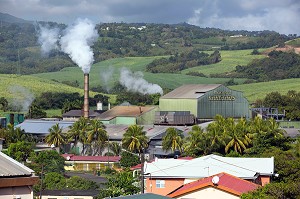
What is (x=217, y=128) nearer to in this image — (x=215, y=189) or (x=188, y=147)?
(x=188, y=147)

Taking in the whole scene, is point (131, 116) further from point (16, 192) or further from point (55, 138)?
point (16, 192)

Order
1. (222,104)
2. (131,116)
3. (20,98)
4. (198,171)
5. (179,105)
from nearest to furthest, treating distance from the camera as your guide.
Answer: (198,171), (131,116), (179,105), (222,104), (20,98)

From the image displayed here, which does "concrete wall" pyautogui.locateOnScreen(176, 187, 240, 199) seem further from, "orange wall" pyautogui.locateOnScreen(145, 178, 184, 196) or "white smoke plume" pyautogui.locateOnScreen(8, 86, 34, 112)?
"white smoke plume" pyautogui.locateOnScreen(8, 86, 34, 112)

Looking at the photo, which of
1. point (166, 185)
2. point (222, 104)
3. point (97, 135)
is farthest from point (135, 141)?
point (166, 185)

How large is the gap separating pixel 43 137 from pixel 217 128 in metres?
36.4

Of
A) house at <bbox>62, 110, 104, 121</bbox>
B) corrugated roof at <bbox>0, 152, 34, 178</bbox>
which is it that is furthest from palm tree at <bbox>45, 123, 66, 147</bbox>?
corrugated roof at <bbox>0, 152, 34, 178</bbox>

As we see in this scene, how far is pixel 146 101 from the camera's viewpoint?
164m

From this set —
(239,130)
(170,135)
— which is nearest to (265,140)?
(239,130)

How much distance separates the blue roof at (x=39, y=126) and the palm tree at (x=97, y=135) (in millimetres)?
11904

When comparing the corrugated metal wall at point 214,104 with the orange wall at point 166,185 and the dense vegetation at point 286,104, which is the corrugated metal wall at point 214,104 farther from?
the orange wall at point 166,185

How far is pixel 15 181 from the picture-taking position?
20.5 m

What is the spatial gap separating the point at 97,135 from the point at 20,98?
8051 centimetres

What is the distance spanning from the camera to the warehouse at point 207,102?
121m

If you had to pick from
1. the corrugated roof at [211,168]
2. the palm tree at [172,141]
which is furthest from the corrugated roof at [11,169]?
the palm tree at [172,141]
